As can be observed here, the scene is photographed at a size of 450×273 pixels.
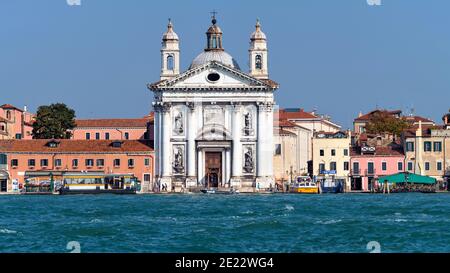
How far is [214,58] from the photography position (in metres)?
84.9

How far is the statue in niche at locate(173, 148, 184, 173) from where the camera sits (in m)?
80.6

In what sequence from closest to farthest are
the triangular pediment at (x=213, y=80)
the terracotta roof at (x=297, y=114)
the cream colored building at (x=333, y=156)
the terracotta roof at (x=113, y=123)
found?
the triangular pediment at (x=213, y=80) < the cream colored building at (x=333, y=156) < the terracotta roof at (x=113, y=123) < the terracotta roof at (x=297, y=114)

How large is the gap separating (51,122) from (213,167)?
17438 mm

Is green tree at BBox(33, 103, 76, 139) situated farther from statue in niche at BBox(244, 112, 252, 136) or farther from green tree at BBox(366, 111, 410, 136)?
green tree at BBox(366, 111, 410, 136)

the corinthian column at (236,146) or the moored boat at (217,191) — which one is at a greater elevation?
the corinthian column at (236,146)

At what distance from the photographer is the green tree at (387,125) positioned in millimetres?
95875

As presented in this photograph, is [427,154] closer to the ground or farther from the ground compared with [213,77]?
closer to the ground

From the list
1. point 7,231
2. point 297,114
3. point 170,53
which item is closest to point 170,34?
point 170,53

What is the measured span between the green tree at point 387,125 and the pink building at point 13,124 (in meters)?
28.7

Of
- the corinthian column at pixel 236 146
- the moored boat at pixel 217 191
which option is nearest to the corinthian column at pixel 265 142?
the corinthian column at pixel 236 146

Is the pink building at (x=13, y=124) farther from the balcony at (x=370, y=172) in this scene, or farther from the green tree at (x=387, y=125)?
the green tree at (x=387, y=125)

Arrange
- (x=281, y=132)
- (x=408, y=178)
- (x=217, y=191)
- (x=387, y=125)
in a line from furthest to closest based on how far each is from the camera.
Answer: (x=387, y=125), (x=281, y=132), (x=408, y=178), (x=217, y=191)

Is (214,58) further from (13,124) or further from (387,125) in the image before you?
(13,124)
